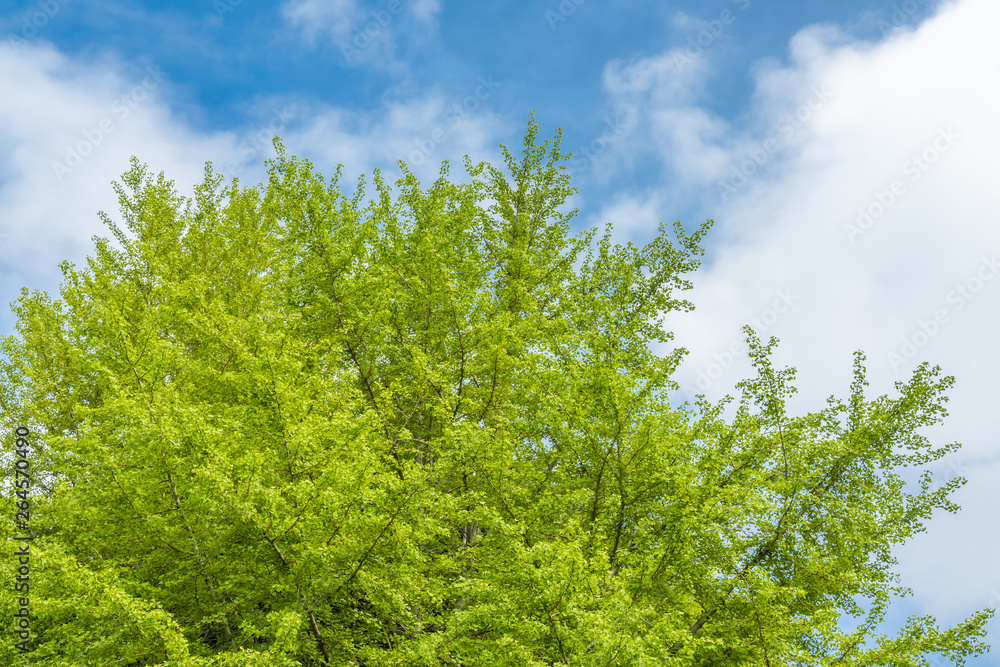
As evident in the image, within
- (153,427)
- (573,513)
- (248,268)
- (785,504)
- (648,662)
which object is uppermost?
(248,268)

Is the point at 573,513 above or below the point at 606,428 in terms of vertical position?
below

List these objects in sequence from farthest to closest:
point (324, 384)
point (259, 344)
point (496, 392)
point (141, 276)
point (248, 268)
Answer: point (248, 268) → point (141, 276) → point (496, 392) → point (259, 344) → point (324, 384)

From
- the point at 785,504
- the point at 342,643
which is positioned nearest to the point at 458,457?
the point at 342,643

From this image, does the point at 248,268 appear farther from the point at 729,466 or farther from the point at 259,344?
the point at 729,466

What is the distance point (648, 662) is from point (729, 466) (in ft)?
15.3

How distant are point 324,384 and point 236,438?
1.45 meters

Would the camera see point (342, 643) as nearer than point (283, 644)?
No

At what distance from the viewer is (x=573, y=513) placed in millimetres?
10508

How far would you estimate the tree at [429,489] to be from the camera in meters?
8.11

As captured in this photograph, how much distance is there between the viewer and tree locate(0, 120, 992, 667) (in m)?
8.11

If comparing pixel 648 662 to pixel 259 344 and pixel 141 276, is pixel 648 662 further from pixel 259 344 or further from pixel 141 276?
pixel 141 276

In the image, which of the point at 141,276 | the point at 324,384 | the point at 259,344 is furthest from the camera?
the point at 141,276

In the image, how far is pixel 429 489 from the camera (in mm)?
8883

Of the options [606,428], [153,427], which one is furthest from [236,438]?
[606,428]
